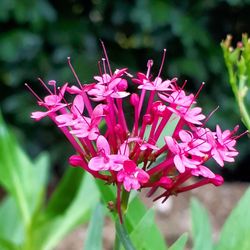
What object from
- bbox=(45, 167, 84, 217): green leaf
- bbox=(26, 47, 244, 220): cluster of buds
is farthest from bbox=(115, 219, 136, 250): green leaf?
bbox=(45, 167, 84, 217): green leaf

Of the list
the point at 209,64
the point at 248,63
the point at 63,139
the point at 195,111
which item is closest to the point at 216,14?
the point at 209,64

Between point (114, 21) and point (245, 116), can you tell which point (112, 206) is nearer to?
point (245, 116)

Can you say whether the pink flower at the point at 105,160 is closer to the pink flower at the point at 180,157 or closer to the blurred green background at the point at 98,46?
the pink flower at the point at 180,157

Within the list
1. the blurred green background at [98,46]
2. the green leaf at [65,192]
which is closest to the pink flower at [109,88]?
the green leaf at [65,192]

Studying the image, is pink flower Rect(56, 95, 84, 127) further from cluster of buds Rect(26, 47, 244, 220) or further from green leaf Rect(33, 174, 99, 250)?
green leaf Rect(33, 174, 99, 250)

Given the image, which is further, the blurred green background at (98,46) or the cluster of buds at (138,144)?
the blurred green background at (98,46)

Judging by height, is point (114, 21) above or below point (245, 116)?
below

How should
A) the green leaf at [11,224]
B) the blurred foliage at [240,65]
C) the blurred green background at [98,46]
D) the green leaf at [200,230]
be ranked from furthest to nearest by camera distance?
the blurred green background at [98,46] < the green leaf at [11,224] < the green leaf at [200,230] < the blurred foliage at [240,65]

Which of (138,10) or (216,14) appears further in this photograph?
(216,14)

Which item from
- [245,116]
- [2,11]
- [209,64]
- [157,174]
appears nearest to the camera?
[157,174]
